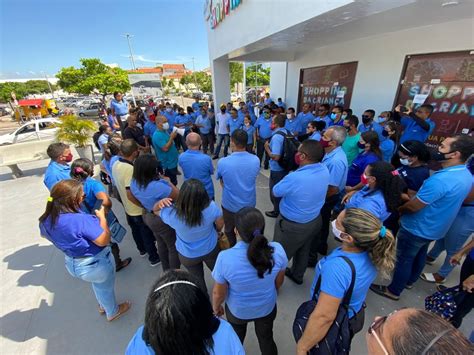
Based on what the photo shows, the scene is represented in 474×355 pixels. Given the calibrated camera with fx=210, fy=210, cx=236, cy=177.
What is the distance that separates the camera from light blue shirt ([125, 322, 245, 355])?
0.93 m

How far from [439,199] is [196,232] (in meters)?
2.31

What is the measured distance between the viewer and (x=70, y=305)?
103 inches

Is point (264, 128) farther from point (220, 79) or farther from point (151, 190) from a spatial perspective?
point (220, 79)

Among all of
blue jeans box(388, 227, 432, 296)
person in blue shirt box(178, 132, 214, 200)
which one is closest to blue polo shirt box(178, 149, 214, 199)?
person in blue shirt box(178, 132, 214, 200)

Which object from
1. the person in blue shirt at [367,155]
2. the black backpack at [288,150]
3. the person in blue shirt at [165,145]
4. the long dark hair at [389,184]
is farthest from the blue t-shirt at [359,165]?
the person in blue shirt at [165,145]

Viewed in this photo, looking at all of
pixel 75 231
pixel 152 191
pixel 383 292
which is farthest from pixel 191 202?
pixel 383 292

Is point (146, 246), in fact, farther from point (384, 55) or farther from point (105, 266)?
point (384, 55)

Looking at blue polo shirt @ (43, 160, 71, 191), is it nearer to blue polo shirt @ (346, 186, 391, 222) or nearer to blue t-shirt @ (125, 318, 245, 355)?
blue t-shirt @ (125, 318, 245, 355)

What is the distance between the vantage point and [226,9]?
647 cm

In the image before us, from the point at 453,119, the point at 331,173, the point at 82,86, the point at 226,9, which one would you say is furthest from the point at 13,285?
the point at 82,86

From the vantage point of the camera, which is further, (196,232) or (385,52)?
(385,52)

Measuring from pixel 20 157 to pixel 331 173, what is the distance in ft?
29.6

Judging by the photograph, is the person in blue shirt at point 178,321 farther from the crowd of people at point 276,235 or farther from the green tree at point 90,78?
the green tree at point 90,78

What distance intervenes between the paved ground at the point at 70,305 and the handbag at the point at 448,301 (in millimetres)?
685
